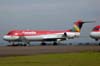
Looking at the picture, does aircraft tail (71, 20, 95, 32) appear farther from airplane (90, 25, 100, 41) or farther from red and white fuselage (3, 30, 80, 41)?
airplane (90, 25, 100, 41)

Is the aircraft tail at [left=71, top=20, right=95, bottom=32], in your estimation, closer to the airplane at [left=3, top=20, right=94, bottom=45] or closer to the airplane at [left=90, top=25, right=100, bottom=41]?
the airplane at [left=3, top=20, right=94, bottom=45]

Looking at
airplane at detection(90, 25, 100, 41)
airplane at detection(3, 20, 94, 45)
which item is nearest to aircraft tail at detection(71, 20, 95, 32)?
airplane at detection(3, 20, 94, 45)

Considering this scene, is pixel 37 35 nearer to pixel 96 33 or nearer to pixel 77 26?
pixel 77 26

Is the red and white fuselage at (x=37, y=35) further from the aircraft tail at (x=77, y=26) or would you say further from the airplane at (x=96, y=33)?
the airplane at (x=96, y=33)

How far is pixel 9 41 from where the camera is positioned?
3494 inches

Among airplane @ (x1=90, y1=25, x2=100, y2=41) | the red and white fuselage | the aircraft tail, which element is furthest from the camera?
the aircraft tail

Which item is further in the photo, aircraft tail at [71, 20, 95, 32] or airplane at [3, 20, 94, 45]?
aircraft tail at [71, 20, 95, 32]

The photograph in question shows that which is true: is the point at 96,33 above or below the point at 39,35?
below

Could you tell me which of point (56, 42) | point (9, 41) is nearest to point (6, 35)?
point (9, 41)

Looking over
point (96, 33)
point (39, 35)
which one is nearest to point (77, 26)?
point (39, 35)

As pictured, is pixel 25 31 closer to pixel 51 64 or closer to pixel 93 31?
pixel 93 31

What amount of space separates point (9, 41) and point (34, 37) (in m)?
7.60

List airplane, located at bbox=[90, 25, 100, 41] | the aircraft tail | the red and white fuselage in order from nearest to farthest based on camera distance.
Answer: airplane, located at bbox=[90, 25, 100, 41] < the red and white fuselage < the aircraft tail

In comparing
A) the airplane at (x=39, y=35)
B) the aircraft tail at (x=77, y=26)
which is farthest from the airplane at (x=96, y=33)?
the aircraft tail at (x=77, y=26)
